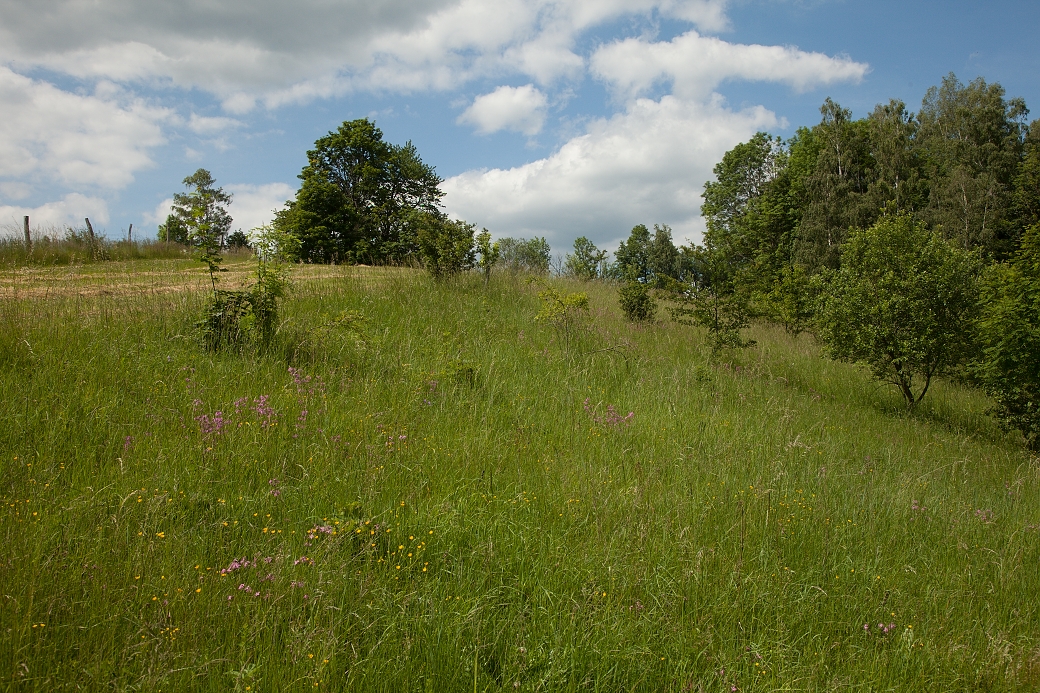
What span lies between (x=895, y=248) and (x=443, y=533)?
41.6ft

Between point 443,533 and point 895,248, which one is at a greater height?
point 895,248

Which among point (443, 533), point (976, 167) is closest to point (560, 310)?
point (443, 533)

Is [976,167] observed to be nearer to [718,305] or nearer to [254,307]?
[718,305]

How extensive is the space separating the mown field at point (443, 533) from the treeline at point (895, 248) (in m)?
4.31

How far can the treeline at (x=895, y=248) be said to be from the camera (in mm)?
10547

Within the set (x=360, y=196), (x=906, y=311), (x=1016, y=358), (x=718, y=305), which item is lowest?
(x=1016, y=358)

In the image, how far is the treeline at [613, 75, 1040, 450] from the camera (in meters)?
10.5

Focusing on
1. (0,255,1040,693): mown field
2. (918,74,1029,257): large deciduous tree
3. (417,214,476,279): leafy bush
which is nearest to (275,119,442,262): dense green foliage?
(417,214,476,279): leafy bush

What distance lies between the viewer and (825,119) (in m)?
32.8

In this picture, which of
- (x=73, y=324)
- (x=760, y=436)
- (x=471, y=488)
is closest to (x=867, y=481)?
(x=760, y=436)

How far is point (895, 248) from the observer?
11805 millimetres

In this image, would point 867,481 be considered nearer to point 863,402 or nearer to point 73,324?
point 863,402

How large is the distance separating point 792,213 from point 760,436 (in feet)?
110

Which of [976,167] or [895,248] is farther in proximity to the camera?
[976,167]
